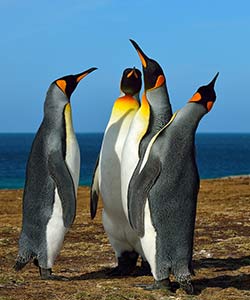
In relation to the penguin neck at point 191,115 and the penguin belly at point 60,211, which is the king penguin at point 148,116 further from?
the penguin neck at point 191,115

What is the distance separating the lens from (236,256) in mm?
9867

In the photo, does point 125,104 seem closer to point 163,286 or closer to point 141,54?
point 141,54

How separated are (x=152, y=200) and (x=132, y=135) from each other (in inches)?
38.8

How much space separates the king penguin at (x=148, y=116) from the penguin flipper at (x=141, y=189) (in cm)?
→ 51

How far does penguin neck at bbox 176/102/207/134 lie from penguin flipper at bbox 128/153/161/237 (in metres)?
0.45

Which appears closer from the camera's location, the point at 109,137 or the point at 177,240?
the point at 177,240

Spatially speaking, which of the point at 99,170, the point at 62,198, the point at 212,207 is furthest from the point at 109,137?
the point at 212,207

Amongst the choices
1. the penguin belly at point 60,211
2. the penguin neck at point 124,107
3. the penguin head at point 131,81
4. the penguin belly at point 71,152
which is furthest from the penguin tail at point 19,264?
the penguin head at point 131,81

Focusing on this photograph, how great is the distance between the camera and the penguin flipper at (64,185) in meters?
7.89

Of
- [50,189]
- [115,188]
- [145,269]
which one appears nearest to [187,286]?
[145,269]

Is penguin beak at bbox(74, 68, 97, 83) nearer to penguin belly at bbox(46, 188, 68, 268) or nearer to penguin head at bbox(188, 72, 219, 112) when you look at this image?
penguin belly at bbox(46, 188, 68, 268)

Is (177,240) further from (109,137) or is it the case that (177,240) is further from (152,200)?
(109,137)

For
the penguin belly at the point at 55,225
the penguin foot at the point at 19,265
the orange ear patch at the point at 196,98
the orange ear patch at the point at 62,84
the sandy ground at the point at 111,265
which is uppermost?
the orange ear patch at the point at 62,84

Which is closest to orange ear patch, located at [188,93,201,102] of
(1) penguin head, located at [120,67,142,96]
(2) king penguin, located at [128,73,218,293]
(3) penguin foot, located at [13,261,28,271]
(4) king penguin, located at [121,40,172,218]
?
(2) king penguin, located at [128,73,218,293]
